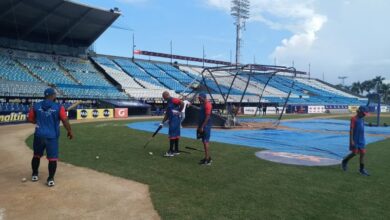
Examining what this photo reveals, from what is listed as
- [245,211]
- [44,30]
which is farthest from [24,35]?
[245,211]

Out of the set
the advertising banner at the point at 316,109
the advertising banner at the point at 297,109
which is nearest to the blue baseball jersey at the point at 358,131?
the advertising banner at the point at 297,109

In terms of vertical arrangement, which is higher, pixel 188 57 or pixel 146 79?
pixel 188 57

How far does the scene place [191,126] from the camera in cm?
2470

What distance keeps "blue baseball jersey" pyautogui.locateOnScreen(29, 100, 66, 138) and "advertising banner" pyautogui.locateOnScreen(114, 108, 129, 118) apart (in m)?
33.1

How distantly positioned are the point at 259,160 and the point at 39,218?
7276 mm

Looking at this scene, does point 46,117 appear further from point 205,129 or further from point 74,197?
point 205,129

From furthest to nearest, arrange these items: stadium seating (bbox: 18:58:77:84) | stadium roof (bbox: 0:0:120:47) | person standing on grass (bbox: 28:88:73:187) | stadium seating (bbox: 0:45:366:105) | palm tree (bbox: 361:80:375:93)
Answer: palm tree (bbox: 361:80:375:93), stadium seating (bbox: 18:58:77:84), stadium seating (bbox: 0:45:366:105), stadium roof (bbox: 0:0:120:47), person standing on grass (bbox: 28:88:73:187)

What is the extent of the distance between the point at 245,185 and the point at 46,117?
4612 millimetres

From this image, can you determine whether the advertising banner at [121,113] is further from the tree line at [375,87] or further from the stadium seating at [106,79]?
the tree line at [375,87]

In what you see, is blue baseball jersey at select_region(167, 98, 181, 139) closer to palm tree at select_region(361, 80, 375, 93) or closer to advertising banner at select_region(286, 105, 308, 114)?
advertising banner at select_region(286, 105, 308, 114)

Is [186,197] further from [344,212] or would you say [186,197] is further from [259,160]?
[259,160]

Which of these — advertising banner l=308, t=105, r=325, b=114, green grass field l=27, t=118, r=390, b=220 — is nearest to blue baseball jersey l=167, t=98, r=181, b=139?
green grass field l=27, t=118, r=390, b=220

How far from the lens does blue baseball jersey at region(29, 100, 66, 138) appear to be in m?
7.54

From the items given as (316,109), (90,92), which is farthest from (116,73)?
(316,109)
